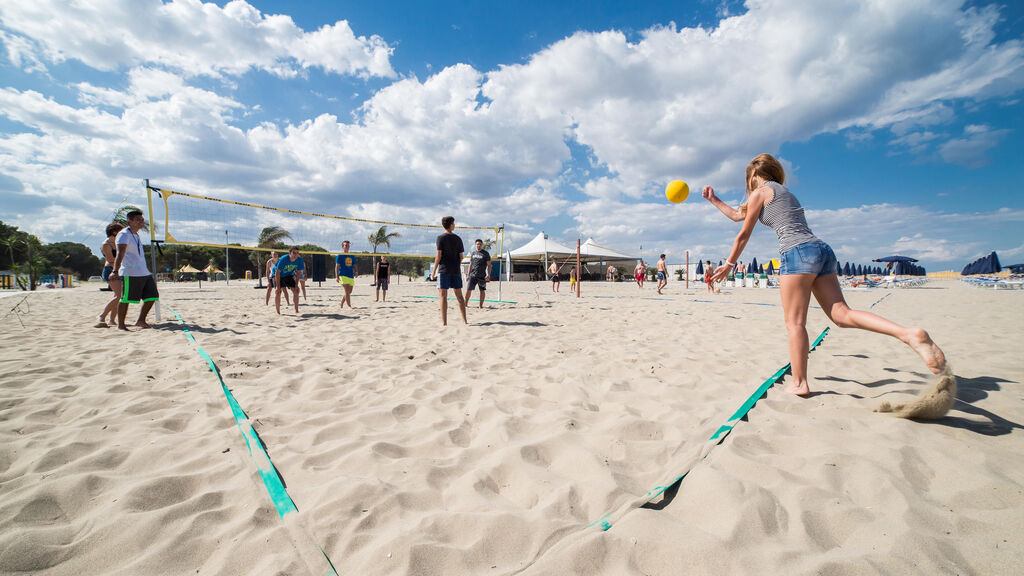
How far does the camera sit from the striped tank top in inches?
89.3

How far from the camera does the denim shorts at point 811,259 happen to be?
218cm

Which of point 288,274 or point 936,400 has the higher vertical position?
point 288,274

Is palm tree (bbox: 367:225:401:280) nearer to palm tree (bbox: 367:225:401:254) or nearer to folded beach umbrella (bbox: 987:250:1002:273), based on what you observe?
palm tree (bbox: 367:225:401:254)

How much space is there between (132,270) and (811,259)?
22.8 feet

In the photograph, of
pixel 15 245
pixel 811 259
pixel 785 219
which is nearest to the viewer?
pixel 811 259

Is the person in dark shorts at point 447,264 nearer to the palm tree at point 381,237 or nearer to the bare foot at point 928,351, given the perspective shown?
the bare foot at point 928,351

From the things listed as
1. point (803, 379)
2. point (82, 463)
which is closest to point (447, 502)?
point (82, 463)

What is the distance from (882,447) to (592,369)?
171 centimetres

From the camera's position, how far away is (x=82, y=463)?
63.7 inches

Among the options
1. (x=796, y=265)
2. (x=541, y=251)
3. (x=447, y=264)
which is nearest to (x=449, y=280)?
(x=447, y=264)

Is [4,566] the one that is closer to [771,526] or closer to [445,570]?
[445,570]

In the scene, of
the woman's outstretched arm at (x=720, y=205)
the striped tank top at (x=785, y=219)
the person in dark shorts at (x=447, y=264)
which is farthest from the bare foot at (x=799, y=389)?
the person in dark shorts at (x=447, y=264)

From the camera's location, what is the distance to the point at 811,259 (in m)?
2.19

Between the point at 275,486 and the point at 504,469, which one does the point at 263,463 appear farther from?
the point at 504,469
